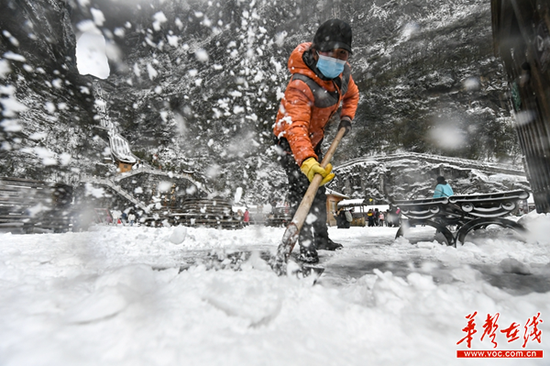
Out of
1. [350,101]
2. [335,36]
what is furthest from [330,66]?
[350,101]

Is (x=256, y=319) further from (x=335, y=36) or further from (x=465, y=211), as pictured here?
(x=465, y=211)

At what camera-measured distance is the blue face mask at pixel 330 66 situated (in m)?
2.25

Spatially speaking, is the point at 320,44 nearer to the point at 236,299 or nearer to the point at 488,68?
the point at 236,299

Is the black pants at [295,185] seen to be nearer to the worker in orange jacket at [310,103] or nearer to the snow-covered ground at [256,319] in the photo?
the worker in orange jacket at [310,103]

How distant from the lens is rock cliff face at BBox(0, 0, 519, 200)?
24.9 m

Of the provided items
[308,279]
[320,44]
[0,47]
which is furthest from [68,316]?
[0,47]

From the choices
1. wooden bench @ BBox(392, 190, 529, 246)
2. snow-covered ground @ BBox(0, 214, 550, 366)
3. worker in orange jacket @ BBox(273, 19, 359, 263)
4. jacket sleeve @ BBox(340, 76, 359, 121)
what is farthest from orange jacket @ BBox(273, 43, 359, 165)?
wooden bench @ BBox(392, 190, 529, 246)

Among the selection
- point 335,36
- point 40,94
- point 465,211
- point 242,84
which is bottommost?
point 465,211

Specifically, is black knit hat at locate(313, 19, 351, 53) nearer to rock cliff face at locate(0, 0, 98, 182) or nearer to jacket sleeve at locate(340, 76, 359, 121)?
jacket sleeve at locate(340, 76, 359, 121)

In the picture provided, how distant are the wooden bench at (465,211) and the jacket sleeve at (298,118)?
69.9 inches

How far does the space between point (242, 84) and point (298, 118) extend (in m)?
42.6

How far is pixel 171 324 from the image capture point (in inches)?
29.0

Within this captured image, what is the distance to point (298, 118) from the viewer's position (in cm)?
215

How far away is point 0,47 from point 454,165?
4592 centimetres
